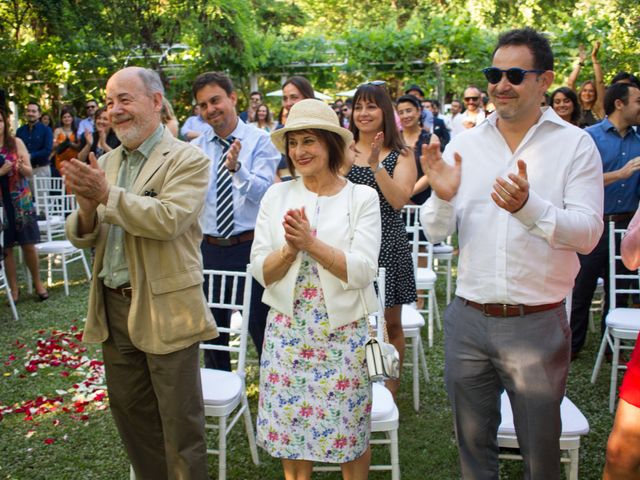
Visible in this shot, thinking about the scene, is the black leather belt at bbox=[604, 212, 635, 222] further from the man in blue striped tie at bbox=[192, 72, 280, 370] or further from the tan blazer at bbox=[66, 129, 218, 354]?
the tan blazer at bbox=[66, 129, 218, 354]

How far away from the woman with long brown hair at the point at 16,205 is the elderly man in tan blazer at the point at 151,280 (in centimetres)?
419

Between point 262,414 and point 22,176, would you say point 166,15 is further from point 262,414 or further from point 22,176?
point 262,414

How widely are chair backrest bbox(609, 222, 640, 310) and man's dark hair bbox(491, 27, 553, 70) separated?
1647mm

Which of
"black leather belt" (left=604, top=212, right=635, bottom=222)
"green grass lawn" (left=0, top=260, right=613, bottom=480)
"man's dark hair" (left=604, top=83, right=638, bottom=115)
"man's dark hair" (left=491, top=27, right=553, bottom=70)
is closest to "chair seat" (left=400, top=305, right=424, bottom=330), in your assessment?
"green grass lawn" (left=0, top=260, right=613, bottom=480)

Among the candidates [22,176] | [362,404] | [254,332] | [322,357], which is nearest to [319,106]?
[322,357]

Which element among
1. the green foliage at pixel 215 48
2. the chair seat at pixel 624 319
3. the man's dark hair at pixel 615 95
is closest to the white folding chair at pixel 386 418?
the chair seat at pixel 624 319

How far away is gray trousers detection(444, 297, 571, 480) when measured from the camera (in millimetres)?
2436

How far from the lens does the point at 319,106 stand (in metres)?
2.79

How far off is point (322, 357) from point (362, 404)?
27 centimetres

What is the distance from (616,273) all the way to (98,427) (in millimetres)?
Answer: 4133

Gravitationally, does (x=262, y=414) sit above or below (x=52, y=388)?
above

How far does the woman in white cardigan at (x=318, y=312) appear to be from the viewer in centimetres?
265

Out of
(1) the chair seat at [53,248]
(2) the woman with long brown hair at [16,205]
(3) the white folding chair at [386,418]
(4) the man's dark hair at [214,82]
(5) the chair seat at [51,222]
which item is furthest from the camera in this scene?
(5) the chair seat at [51,222]

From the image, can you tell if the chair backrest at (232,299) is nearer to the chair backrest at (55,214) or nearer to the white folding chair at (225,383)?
the white folding chair at (225,383)
